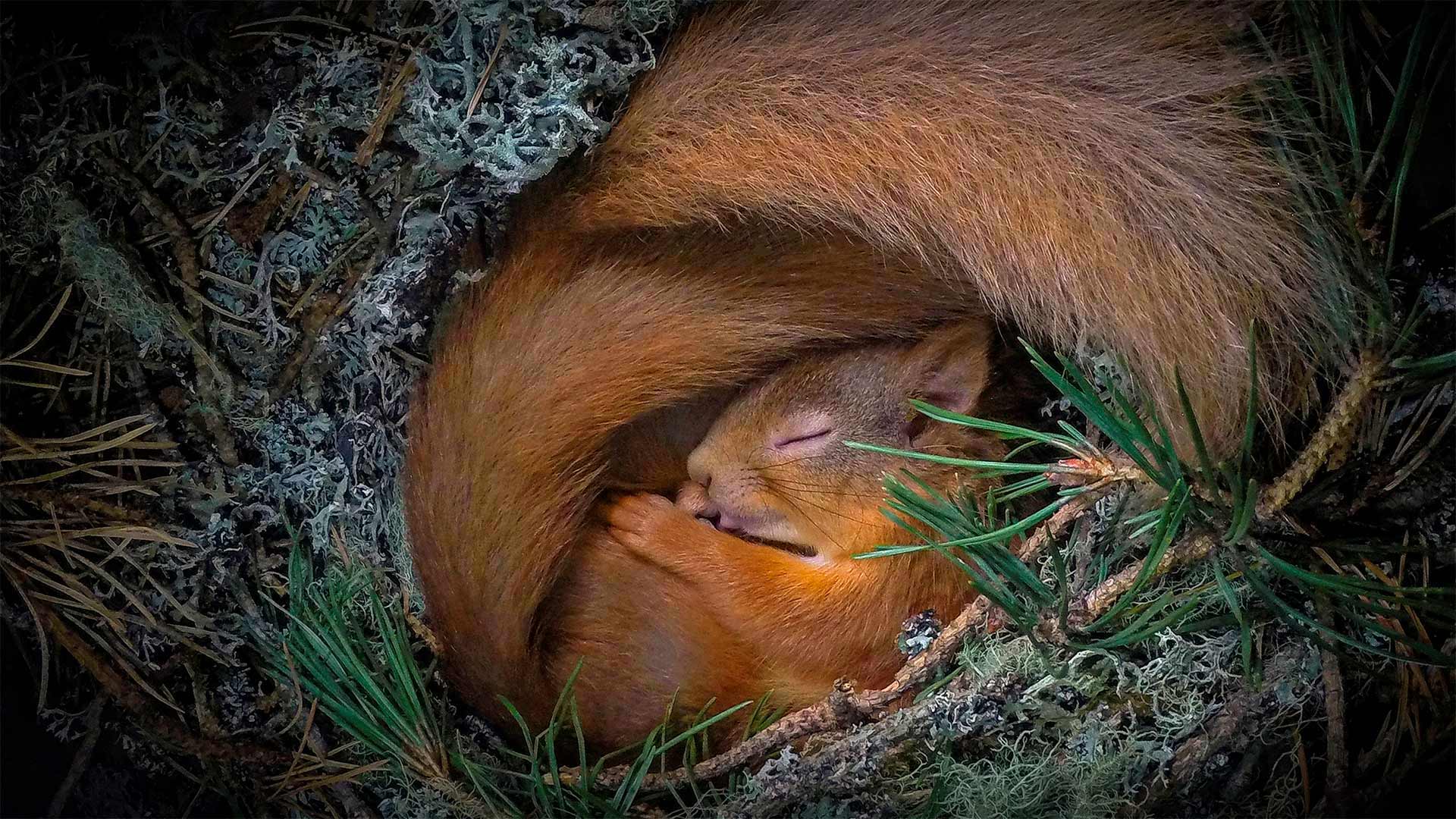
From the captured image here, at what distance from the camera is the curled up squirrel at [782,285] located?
1020mm

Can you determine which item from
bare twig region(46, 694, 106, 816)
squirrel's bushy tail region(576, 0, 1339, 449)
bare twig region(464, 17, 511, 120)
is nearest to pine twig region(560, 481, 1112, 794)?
squirrel's bushy tail region(576, 0, 1339, 449)

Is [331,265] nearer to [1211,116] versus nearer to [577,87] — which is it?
[577,87]

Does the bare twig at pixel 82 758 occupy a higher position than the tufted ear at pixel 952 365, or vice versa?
the tufted ear at pixel 952 365

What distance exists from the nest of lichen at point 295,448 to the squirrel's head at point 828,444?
0.36 m

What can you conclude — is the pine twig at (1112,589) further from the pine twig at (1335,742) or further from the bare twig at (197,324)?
the bare twig at (197,324)

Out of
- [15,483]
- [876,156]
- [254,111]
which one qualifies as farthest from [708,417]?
[15,483]

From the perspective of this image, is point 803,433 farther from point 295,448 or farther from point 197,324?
point 197,324

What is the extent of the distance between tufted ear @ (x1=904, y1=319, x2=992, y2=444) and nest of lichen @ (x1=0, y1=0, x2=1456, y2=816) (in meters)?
0.33

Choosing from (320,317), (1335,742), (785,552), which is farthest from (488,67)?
(1335,742)

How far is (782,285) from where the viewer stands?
1260mm

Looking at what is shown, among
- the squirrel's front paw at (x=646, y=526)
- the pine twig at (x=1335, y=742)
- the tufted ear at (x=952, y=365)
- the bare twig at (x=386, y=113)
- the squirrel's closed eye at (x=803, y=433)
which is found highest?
the bare twig at (x=386, y=113)

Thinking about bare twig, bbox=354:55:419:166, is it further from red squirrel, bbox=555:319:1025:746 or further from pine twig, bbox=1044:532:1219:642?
pine twig, bbox=1044:532:1219:642

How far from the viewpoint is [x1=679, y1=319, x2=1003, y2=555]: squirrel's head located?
1384 millimetres

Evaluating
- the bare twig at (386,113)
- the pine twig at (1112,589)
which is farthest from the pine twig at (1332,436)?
the bare twig at (386,113)
